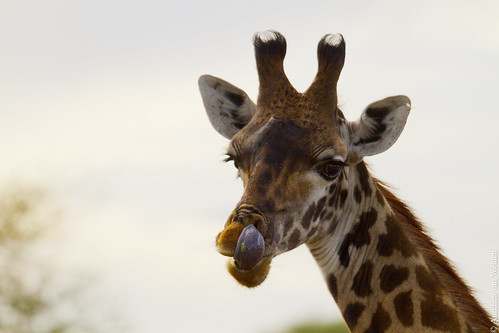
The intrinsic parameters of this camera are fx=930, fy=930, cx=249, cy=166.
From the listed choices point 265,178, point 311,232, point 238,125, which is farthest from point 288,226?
point 238,125

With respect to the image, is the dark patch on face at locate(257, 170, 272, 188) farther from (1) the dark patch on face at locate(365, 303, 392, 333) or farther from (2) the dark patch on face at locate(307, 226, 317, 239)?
(1) the dark patch on face at locate(365, 303, 392, 333)

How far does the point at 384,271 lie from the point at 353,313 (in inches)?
22.0

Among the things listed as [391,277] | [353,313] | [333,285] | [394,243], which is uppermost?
[394,243]

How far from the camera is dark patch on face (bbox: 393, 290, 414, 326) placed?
963 centimetres

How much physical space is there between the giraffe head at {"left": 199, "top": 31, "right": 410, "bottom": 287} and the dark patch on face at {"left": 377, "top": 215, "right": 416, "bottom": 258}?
1.93 feet

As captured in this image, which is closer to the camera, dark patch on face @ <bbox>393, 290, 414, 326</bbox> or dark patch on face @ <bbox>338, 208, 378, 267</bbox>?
dark patch on face @ <bbox>393, 290, 414, 326</bbox>

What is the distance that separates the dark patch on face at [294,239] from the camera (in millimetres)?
9719

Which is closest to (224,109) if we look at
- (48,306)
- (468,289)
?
(468,289)

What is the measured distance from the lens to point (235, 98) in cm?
1124

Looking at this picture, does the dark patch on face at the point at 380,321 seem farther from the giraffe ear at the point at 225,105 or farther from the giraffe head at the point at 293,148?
the giraffe ear at the point at 225,105

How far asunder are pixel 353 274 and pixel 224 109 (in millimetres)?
2682

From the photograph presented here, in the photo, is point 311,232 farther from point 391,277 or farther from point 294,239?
point 391,277

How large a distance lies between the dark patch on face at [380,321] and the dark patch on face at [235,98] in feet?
10.0

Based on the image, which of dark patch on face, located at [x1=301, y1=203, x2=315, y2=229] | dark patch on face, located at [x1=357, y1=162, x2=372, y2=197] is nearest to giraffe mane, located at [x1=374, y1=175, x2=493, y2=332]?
dark patch on face, located at [x1=357, y1=162, x2=372, y2=197]
